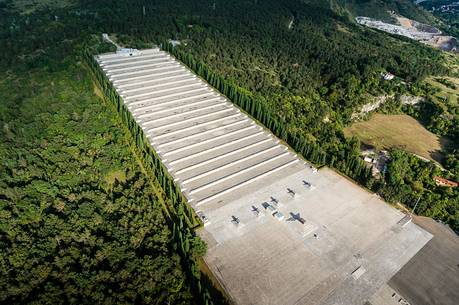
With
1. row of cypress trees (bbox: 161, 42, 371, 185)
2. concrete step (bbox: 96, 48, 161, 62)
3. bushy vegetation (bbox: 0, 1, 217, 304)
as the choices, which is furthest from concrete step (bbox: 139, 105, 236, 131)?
concrete step (bbox: 96, 48, 161, 62)

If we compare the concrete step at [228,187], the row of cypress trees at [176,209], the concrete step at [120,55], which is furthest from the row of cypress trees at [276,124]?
the row of cypress trees at [176,209]

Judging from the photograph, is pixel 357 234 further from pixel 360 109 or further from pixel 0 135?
pixel 0 135

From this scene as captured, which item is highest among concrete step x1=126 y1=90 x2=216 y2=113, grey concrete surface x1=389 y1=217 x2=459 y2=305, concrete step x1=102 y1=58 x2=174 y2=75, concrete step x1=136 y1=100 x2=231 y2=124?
concrete step x1=102 y1=58 x2=174 y2=75

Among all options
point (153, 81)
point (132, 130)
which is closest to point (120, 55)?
point (153, 81)

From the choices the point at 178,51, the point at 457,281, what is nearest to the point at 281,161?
the point at 457,281

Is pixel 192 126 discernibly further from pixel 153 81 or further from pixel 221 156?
pixel 153 81

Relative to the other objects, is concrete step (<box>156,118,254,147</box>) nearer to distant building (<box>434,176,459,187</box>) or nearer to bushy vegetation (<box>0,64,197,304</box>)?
bushy vegetation (<box>0,64,197,304</box>)

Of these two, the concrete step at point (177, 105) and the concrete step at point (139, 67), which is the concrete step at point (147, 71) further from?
the concrete step at point (177, 105)
